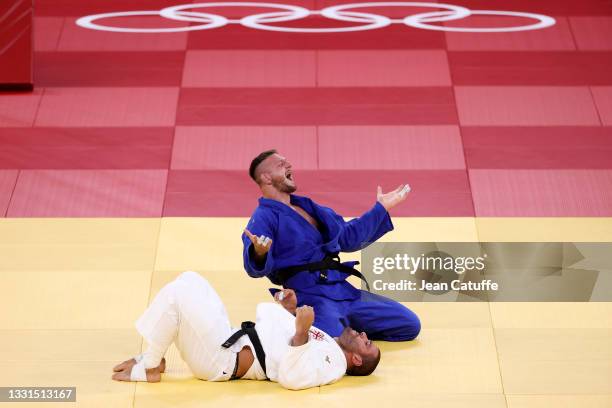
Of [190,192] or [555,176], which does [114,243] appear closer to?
[190,192]

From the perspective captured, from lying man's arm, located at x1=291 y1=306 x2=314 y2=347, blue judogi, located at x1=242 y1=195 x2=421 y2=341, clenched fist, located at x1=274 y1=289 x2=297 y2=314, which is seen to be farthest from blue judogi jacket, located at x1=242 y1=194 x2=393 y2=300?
lying man's arm, located at x1=291 y1=306 x2=314 y2=347

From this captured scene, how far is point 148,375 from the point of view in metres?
7.34

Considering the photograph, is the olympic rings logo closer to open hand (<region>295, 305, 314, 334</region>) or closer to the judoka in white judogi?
the judoka in white judogi

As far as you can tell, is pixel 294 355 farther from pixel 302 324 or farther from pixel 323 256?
pixel 323 256

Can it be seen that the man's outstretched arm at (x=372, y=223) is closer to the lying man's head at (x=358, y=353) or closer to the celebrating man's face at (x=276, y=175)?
the celebrating man's face at (x=276, y=175)

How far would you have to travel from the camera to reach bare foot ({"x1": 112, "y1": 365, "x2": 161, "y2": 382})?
7.34 meters

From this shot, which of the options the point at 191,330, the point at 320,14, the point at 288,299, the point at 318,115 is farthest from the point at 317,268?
the point at 320,14

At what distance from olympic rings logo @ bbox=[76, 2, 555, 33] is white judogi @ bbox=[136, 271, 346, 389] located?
6.16 m

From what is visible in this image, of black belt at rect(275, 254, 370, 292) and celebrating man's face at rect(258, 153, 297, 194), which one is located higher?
celebrating man's face at rect(258, 153, 297, 194)

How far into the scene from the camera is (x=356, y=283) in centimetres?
891

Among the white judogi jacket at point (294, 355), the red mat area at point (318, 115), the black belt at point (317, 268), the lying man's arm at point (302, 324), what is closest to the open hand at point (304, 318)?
the lying man's arm at point (302, 324)

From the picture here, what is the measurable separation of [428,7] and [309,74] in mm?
2125

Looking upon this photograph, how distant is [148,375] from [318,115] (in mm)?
4518

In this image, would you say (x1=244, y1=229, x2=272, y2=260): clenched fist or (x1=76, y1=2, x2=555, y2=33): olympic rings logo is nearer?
→ (x1=244, y1=229, x2=272, y2=260): clenched fist
